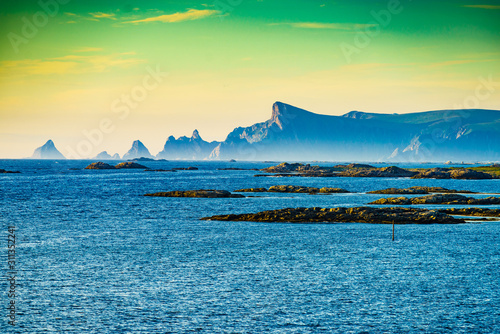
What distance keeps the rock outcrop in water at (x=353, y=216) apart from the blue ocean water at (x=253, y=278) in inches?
93.5

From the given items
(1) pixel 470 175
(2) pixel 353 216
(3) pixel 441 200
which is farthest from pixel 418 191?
(1) pixel 470 175

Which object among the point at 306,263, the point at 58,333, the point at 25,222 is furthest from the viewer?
the point at 25,222

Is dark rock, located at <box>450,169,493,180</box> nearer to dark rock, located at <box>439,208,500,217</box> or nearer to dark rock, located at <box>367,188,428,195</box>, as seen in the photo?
dark rock, located at <box>367,188,428,195</box>

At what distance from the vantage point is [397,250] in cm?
5038

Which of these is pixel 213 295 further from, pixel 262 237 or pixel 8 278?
pixel 262 237

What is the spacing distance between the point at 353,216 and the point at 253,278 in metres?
37.1

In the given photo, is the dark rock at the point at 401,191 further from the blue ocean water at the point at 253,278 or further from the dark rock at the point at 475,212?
the blue ocean water at the point at 253,278

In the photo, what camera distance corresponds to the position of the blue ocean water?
1129 inches

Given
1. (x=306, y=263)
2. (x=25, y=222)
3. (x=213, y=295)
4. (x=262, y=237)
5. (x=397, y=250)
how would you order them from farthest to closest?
1. (x=25, y=222)
2. (x=262, y=237)
3. (x=397, y=250)
4. (x=306, y=263)
5. (x=213, y=295)

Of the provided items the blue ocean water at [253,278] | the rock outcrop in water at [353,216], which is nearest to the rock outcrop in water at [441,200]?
the rock outcrop in water at [353,216]

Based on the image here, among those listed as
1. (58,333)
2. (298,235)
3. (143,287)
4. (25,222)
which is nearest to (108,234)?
(25,222)

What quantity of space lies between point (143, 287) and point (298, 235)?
2755 centimetres

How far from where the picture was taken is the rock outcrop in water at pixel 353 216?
6965cm
